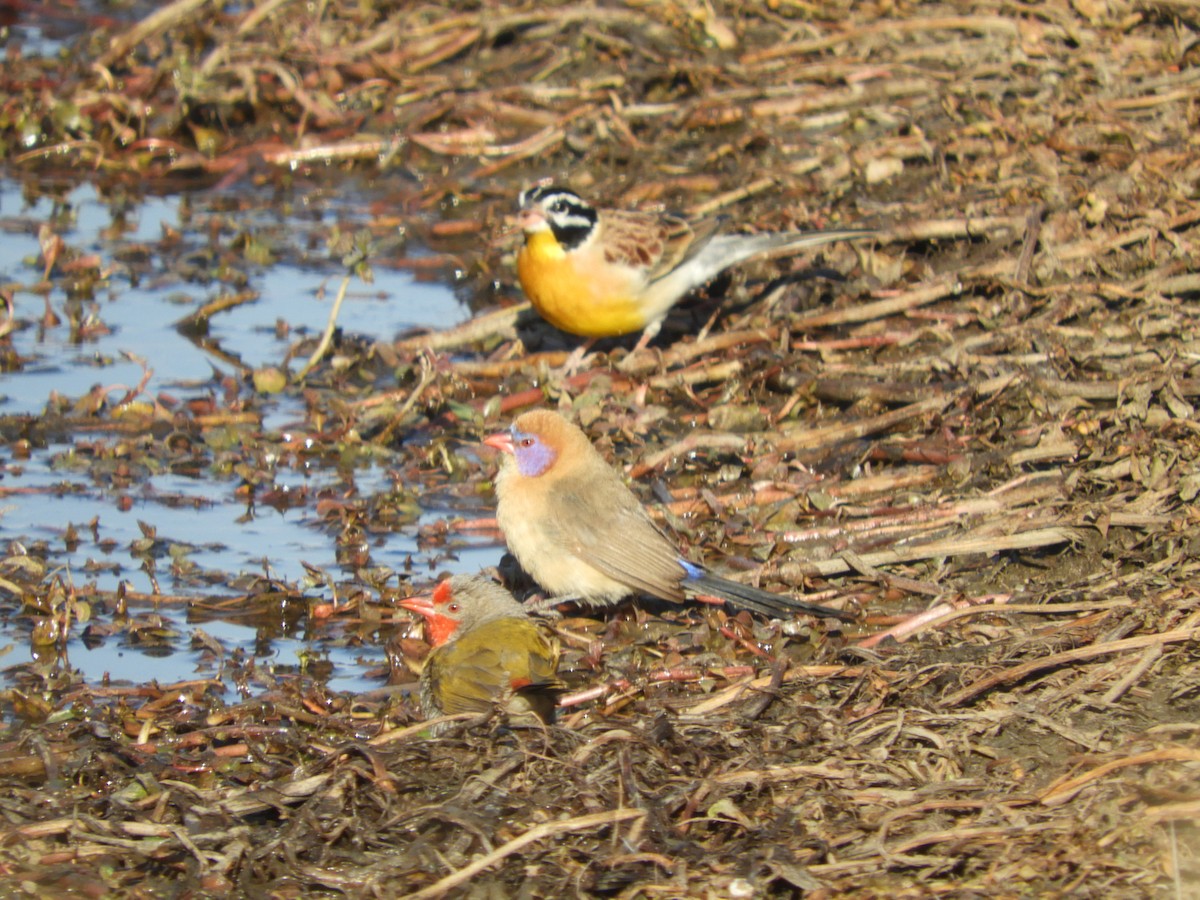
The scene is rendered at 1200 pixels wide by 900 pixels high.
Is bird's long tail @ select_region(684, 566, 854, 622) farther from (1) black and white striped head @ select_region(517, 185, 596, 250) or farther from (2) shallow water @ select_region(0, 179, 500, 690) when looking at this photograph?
(1) black and white striped head @ select_region(517, 185, 596, 250)

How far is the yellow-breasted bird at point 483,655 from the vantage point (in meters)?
4.36

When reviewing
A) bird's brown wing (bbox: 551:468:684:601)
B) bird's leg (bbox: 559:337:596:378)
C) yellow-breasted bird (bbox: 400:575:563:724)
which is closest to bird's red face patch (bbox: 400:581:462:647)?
yellow-breasted bird (bbox: 400:575:563:724)

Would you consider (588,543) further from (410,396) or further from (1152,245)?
(1152,245)

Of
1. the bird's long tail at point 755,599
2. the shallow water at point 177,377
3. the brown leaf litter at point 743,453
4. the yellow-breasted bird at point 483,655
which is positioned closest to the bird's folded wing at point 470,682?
the yellow-breasted bird at point 483,655

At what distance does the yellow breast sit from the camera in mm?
7156

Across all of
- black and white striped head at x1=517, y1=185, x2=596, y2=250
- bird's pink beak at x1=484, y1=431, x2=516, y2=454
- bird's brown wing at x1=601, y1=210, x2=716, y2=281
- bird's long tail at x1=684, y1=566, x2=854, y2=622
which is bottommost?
bird's long tail at x1=684, y1=566, x2=854, y2=622

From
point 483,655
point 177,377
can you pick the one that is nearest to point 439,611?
point 483,655

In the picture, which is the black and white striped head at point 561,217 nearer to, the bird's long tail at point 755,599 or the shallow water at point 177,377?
the shallow water at point 177,377

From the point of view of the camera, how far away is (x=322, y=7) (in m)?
11.1

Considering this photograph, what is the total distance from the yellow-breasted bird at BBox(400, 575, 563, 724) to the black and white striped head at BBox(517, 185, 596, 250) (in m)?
2.57

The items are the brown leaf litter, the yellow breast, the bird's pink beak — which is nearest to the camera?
the brown leaf litter

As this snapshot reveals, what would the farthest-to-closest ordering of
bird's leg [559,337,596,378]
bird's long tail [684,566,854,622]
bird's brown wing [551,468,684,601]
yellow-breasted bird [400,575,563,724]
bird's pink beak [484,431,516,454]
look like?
bird's leg [559,337,596,378] → bird's pink beak [484,431,516,454] → bird's brown wing [551,468,684,601] → bird's long tail [684,566,854,622] → yellow-breasted bird [400,575,563,724]

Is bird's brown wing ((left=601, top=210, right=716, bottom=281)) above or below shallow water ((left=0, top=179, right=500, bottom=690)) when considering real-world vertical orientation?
above

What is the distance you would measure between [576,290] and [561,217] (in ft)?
1.20
